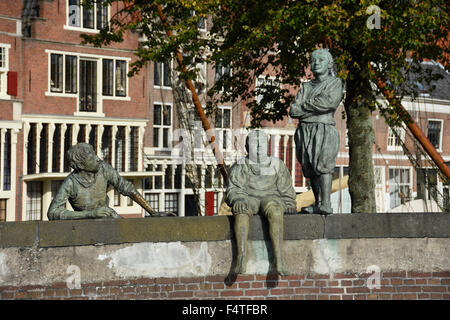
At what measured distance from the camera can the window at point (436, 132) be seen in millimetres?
36531

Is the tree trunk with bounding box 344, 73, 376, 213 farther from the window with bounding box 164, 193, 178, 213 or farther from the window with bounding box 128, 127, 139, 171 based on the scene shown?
the window with bounding box 164, 193, 178, 213

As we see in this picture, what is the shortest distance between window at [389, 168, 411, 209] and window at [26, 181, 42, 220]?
50.9 feet

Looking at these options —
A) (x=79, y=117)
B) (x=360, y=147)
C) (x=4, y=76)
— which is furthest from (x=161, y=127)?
(x=360, y=147)

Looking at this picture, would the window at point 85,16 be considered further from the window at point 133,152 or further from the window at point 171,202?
the window at point 171,202

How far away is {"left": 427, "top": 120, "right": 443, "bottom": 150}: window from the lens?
36531mm

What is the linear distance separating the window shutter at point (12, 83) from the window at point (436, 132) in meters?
18.5

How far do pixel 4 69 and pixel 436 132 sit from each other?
1926 centimetres

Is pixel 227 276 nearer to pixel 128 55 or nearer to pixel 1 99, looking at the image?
pixel 1 99

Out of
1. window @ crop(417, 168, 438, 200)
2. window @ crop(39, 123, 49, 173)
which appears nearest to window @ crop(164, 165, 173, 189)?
window @ crop(39, 123, 49, 173)

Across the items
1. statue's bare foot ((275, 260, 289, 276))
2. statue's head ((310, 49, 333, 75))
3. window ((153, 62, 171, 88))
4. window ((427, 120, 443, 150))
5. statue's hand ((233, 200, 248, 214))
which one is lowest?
statue's bare foot ((275, 260, 289, 276))

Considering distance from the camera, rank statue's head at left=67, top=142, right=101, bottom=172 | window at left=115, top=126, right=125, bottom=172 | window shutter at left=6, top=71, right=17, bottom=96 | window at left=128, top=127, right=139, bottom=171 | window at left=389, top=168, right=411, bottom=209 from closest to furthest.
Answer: statue's head at left=67, top=142, right=101, bottom=172
window shutter at left=6, top=71, right=17, bottom=96
window at left=115, top=126, right=125, bottom=172
window at left=128, top=127, right=139, bottom=171
window at left=389, top=168, right=411, bottom=209

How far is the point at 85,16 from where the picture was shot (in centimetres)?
2889
